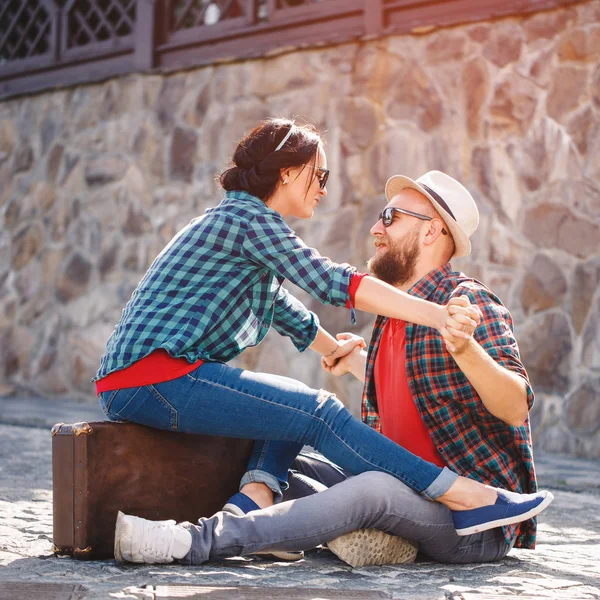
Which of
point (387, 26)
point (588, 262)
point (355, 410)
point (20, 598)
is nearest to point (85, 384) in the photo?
point (355, 410)

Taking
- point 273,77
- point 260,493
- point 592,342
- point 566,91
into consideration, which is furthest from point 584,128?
point 260,493

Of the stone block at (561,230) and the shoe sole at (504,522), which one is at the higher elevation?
the stone block at (561,230)

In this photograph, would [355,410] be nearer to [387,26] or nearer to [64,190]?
[387,26]

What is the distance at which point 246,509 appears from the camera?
10.2 feet

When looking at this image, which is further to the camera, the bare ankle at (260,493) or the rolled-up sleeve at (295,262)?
the bare ankle at (260,493)

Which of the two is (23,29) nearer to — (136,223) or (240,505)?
(136,223)

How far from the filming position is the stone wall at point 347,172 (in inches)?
251

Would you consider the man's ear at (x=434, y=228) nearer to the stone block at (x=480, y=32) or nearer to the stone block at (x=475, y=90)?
the stone block at (x=475, y=90)

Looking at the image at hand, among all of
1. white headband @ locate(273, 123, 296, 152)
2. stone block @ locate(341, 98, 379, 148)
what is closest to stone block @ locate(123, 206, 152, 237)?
stone block @ locate(341, 98, 379, 148)

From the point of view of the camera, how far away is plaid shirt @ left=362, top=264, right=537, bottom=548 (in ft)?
10.3

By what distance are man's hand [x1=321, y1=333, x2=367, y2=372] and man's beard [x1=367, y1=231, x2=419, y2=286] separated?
0.31 meters

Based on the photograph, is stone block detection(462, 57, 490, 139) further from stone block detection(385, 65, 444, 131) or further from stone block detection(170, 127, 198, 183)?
stone block detection(170, 127, 198, 183)

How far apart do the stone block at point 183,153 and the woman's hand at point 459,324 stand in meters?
5.68

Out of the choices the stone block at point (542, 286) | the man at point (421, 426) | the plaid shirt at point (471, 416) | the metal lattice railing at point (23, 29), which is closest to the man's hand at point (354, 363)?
the man at point (421, 426)
